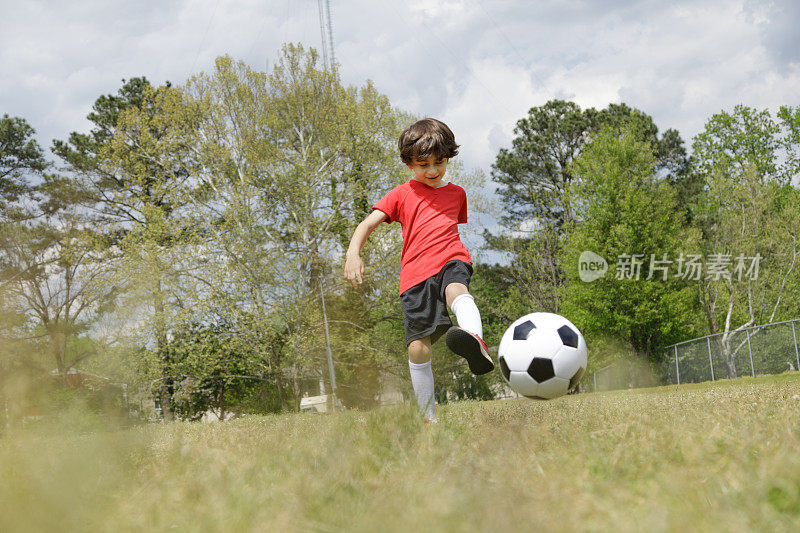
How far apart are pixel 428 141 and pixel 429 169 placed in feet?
0.77

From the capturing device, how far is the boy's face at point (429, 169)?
4574 mm

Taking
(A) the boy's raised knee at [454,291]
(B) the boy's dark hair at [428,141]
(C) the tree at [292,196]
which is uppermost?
(C) the tree at [292,196]

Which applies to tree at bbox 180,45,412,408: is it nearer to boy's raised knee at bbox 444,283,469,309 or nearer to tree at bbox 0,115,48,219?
tree at bbox 0,115,48,219

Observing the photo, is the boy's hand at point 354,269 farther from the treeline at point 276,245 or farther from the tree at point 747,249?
the tree at point 747,249

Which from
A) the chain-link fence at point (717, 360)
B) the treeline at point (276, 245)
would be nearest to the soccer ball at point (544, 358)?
the treeline at point (276, 245)

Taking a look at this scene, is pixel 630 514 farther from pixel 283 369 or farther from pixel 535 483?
pixel 283 369

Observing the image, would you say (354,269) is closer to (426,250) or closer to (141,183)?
(426,250)

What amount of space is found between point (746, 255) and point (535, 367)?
29.9m

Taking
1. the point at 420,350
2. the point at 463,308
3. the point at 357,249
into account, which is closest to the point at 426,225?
the point at 357,249

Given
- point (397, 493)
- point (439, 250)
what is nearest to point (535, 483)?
point (397, 493)

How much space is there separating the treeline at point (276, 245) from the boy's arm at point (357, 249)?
12.9 meters

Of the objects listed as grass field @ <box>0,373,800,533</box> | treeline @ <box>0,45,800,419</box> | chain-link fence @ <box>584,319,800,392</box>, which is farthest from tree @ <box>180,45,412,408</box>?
grass field @ <box>0,373,800,533</box>

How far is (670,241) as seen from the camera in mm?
28141

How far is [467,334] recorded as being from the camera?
3.64 meters
